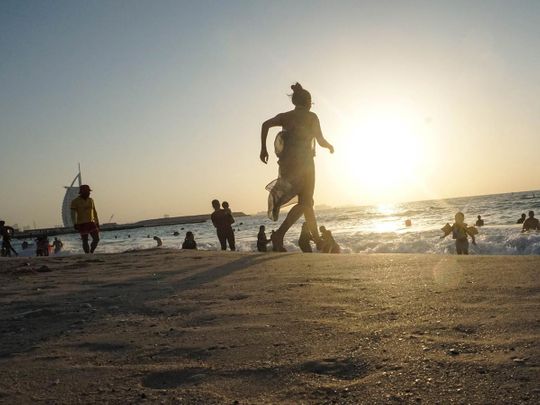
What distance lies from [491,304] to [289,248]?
17503 mm

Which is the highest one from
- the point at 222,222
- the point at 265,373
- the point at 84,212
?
the point at 84,212

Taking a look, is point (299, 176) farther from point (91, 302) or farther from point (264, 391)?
point (264, 391)

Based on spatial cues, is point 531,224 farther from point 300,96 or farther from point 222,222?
point 300,96

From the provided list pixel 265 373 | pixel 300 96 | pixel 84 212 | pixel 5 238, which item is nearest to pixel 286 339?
pixel 265 373

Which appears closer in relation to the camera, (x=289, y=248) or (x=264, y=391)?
(x=264, y=391)

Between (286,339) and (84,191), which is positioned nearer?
(286,339)

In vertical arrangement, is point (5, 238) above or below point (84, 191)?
below

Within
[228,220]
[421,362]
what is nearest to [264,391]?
[421,362]

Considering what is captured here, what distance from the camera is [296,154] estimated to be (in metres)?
6.06

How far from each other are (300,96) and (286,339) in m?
4.63

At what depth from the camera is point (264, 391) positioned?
57.4 inches

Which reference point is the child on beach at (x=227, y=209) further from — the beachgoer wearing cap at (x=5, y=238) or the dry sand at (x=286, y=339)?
the beachgoer wearing cap at (x=5, y=238)

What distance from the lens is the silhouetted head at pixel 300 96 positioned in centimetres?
611

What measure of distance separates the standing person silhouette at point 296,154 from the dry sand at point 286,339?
2636mm
